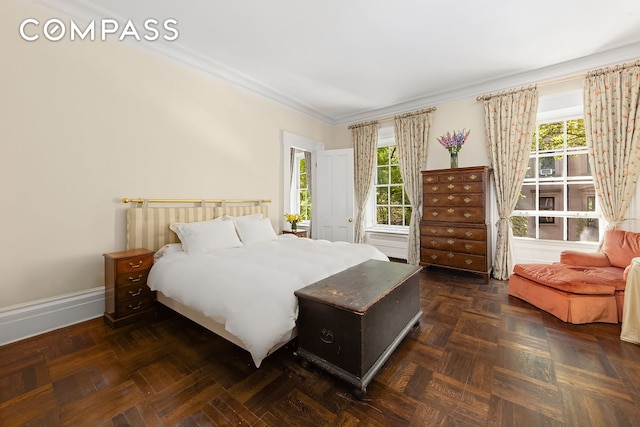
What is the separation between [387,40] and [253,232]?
2707mm

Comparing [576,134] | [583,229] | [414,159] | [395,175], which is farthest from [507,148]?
[395,175]

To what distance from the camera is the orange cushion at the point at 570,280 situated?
96.3 inches

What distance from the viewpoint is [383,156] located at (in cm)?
535

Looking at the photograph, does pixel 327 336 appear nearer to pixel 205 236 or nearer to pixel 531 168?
pixel 205 236

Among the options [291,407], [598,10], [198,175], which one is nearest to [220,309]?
[291,407]

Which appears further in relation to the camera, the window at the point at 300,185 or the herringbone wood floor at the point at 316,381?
the window at the point at 300,185

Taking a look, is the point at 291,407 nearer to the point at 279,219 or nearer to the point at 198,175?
the point at 198,175

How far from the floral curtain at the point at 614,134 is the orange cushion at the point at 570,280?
1068 millimetres

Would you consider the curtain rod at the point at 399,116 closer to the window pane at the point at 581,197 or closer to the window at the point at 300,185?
the window at the point at 300,185

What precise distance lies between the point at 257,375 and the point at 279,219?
3025 mm

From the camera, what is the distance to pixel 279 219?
4609 mm

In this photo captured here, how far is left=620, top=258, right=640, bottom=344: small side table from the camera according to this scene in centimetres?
212

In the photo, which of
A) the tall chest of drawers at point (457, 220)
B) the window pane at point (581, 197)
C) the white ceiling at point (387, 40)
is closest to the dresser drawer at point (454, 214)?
the tall chest of drawers at point (457, 220)

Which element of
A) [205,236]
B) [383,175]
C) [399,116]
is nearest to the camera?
[205,236]
